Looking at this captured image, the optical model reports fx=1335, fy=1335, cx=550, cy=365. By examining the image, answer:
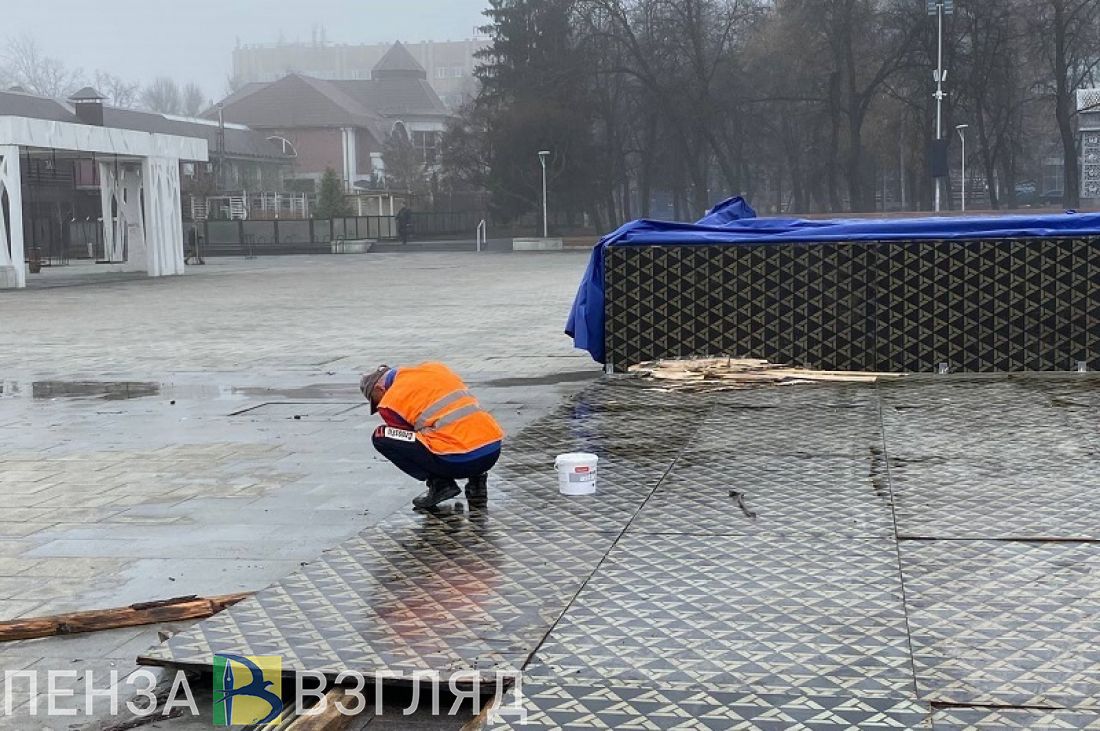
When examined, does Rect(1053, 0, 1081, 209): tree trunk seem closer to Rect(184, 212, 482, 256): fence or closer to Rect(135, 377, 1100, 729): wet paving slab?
Rect(184, 212, 482, 256): fence

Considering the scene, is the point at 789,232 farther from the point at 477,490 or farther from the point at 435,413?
the point at 435,413

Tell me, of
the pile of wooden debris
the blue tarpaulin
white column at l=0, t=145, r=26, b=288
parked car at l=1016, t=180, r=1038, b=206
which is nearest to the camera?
the pile of wooden debris

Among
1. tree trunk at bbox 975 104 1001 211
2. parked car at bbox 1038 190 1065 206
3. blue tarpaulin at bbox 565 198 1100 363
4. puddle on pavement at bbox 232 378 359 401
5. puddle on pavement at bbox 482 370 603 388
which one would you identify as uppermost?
tree trunk at bbox 975 104 1001 211

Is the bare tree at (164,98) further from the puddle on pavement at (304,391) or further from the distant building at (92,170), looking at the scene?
the puddle on pavement at (304,391)

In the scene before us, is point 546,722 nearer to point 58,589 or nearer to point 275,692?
point 275,692

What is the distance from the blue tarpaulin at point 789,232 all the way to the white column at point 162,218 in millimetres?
29001

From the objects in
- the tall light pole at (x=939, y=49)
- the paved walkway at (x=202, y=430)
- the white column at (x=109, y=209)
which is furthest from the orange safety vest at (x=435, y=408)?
the tall light pole at (x=939, y=49)

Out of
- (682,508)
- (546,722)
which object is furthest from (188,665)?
(682,508)

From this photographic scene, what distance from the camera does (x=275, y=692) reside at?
4477mm

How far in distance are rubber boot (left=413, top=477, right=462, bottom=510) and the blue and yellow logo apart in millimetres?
2399

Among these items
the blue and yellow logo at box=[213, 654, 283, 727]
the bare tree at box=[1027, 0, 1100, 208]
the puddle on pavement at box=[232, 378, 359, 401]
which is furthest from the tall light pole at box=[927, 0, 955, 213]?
the blue and yellow logo at box=[213, 654, 283, 727]

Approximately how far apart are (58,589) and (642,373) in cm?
681

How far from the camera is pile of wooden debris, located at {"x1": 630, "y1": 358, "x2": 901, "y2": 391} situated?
11328mm

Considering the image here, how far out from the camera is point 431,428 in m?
6.85
